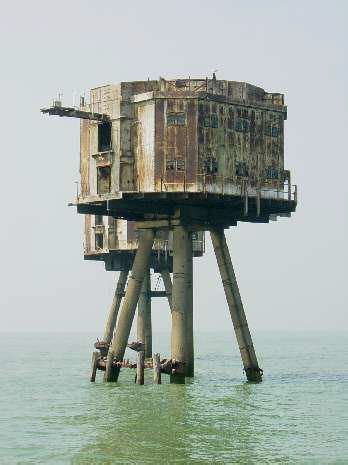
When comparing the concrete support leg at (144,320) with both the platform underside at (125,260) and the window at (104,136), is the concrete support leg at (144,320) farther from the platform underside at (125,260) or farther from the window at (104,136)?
the window at (104,136)

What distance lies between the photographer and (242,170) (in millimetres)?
51406

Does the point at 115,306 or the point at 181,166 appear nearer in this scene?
the point at 181,166

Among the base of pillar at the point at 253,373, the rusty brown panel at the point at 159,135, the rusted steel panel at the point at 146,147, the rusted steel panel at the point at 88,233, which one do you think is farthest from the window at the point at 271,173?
the rusted steel panel at the point at 88,233

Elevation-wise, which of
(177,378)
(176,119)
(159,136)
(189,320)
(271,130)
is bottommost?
(177,378)

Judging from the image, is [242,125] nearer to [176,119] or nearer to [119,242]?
[176,119]

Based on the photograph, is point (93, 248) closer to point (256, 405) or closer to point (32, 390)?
point (32, 390)

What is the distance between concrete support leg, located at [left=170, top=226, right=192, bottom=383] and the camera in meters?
49.8

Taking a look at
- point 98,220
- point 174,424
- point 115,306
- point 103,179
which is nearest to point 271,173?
point 103,179

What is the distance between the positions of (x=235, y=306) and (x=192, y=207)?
5.11m

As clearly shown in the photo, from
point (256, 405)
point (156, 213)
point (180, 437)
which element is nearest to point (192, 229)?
point (156, 213)

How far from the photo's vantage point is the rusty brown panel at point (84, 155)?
53531 millimetres

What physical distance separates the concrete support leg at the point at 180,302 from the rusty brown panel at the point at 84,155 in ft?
17.6

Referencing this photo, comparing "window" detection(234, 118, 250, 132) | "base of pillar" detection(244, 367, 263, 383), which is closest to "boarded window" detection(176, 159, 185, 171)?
"window" detection(234, 118, 250, 132)

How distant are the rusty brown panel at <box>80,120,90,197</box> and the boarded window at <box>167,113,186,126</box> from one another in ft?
18.6
